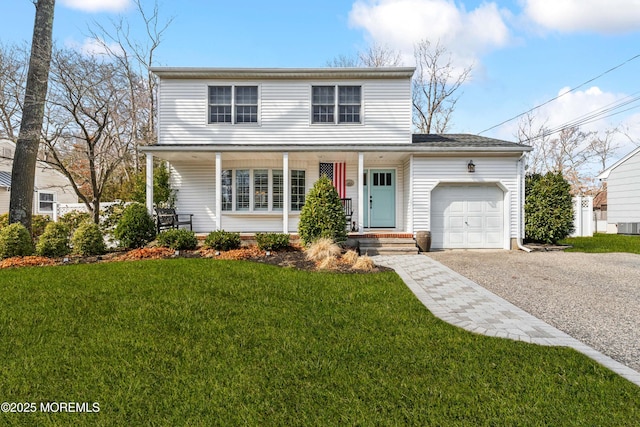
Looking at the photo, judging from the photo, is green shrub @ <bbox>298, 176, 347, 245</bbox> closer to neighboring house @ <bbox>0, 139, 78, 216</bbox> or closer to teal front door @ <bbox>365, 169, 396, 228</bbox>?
teal front door @ <bbox>365, 169, 396, 228</bbox>

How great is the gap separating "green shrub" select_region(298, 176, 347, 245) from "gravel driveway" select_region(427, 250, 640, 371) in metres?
2.87

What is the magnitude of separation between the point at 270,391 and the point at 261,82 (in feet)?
33.9

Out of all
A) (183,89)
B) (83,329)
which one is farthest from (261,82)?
(83,329)

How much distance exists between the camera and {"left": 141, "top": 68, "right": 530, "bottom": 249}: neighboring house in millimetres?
10219

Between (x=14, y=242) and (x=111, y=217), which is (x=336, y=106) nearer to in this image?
(x=111, y=217)

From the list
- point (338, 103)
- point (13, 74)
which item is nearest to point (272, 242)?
point (338, 103)

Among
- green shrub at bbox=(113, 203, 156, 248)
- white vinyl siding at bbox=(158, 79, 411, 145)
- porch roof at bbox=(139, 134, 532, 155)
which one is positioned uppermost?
white vinyl siding at bbox=(158, 79, 411, 145)

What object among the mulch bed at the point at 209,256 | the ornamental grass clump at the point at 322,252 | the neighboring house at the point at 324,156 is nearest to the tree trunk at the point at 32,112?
the mulch bed at the point at 209,256

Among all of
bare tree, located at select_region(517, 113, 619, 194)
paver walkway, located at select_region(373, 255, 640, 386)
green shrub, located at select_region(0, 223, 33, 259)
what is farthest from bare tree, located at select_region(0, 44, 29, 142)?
bare tree, located at select_region(517, 113, 619, 194)

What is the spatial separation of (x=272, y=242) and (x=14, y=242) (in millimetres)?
6270

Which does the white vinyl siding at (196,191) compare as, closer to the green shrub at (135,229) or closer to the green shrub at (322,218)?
the green shrub at (135,229)

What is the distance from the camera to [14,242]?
794cm

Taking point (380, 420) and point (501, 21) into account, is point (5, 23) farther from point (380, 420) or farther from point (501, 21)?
point (501, 21)

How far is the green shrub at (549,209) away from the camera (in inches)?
405
